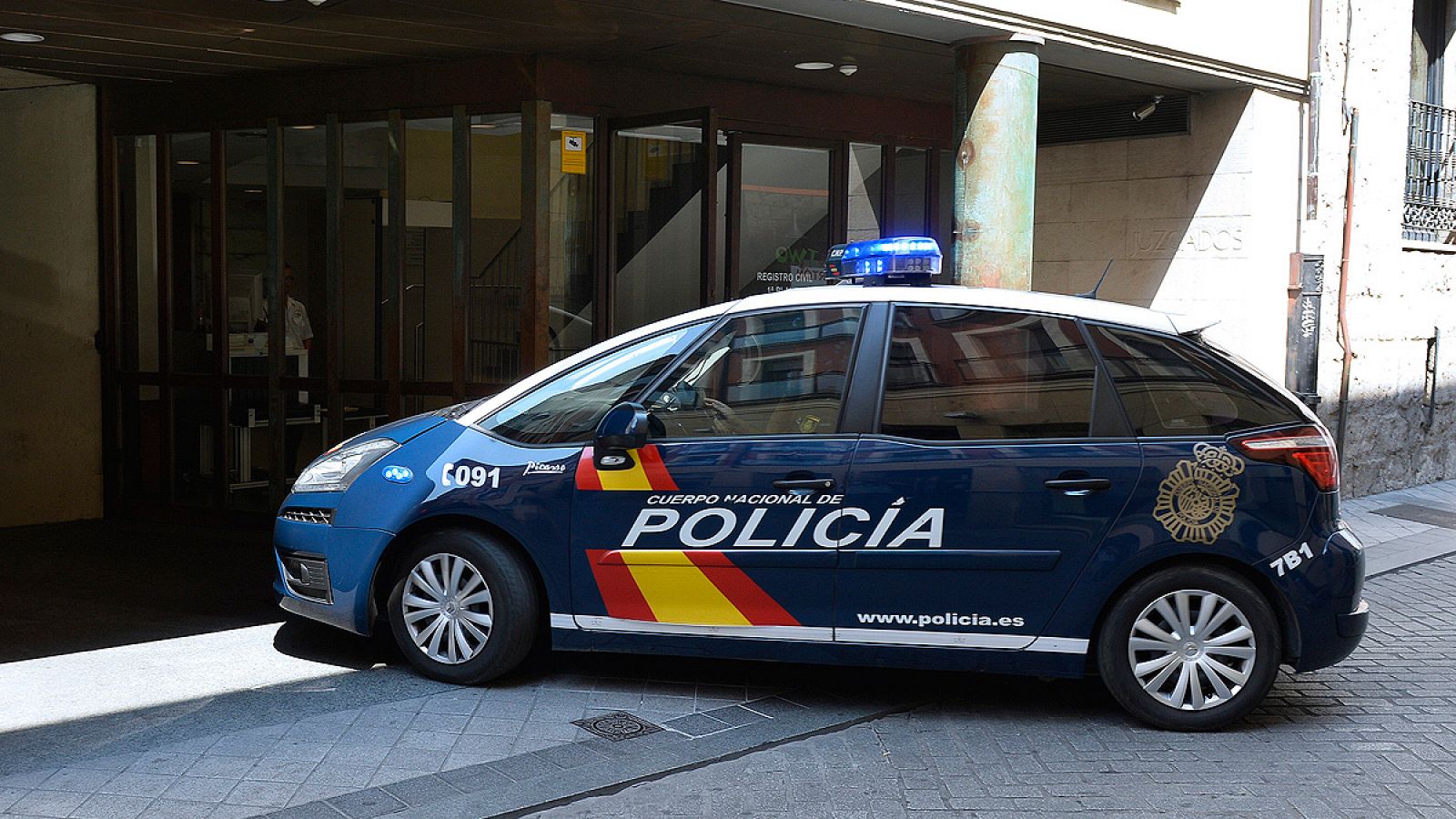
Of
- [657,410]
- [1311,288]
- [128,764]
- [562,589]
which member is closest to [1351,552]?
[657,410]

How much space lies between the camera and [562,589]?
17.9 feet

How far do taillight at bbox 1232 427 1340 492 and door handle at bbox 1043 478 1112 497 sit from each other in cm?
54

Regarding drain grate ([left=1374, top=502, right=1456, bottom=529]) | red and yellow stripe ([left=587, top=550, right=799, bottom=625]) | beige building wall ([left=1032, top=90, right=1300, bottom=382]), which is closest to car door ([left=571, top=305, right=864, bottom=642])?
red and yellow stripe ([left=587, top=550, right=799, bottom=625])

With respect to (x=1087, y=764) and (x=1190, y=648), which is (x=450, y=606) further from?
(x=1190, y=648)

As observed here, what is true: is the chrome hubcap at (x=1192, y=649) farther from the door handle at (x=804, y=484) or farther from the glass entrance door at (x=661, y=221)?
the glass entrance door at (x=661, y=221)

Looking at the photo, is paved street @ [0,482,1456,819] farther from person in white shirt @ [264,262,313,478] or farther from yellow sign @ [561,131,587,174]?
yellow sign @ [561,131,587,174]

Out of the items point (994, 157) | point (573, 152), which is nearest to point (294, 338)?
point (573, 152)

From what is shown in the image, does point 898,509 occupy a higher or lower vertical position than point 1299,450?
lower

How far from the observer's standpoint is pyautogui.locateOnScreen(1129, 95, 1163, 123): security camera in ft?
34.5

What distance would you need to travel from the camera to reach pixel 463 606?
554 centimetres

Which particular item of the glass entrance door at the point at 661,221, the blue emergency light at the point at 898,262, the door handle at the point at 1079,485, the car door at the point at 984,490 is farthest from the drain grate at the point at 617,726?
the glass entrance door at the point at 661,221

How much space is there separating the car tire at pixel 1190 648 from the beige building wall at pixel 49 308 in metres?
8.67

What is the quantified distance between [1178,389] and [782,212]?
543 cm

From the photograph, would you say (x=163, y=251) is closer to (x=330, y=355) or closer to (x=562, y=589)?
(x=330, y=355)
